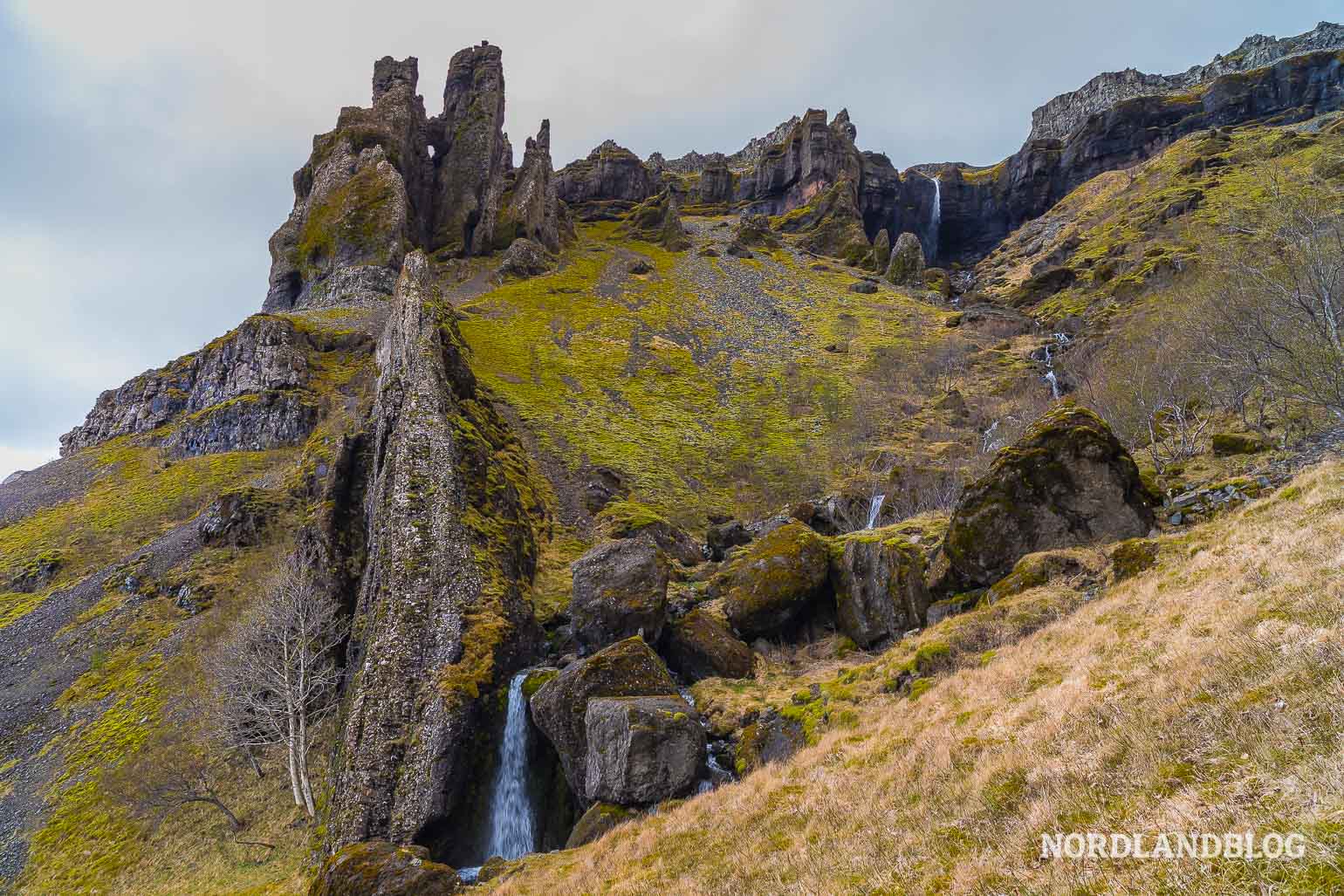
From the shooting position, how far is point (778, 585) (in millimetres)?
25125

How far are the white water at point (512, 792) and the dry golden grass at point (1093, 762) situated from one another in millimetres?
4282

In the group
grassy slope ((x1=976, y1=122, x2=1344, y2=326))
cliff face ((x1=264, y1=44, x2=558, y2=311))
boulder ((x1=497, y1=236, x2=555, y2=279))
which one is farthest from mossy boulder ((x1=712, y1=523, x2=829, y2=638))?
boulder ((x1=497, y1=236, x2=555, y2=279))

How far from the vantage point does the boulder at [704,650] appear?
915 inches

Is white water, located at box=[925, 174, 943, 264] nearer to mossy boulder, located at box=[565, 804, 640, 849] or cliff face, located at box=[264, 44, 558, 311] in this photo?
cliff face, located at box=[264, 44, 558, 311]

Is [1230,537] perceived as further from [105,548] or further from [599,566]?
[105,548]

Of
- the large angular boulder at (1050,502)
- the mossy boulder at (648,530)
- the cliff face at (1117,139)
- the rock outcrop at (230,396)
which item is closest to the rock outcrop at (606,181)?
the cliff face at (1117,139)

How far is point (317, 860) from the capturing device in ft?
66.4

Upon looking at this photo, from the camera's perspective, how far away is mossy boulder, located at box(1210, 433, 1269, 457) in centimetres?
2116

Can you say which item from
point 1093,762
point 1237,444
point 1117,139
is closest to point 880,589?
point 1237,444

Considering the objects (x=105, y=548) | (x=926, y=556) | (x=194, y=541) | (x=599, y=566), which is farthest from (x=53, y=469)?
(x=926, y=556)

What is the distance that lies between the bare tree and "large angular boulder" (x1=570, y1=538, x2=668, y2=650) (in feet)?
Result: 44.1

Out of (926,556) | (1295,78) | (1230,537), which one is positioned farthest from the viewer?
(1295,78)

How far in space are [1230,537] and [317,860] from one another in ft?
94.7

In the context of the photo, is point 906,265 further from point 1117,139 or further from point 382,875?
point 382,875
